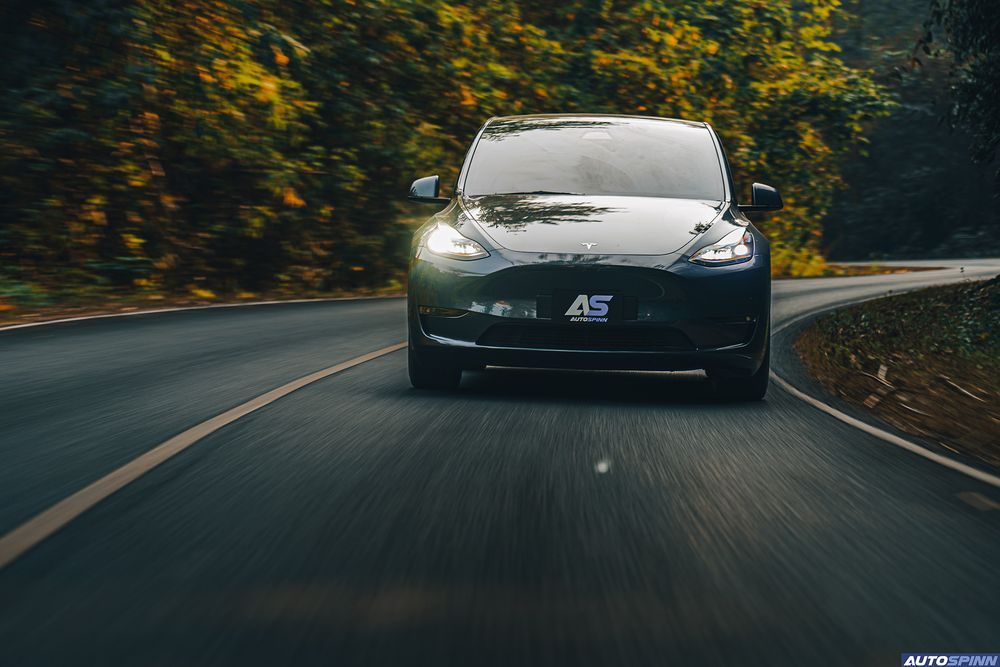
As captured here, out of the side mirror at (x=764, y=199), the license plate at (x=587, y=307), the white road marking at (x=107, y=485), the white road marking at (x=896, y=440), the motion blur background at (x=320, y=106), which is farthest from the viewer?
the motion blur background at (x=320, y=106)

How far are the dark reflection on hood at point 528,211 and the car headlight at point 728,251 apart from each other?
72cm

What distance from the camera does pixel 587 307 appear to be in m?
7.39

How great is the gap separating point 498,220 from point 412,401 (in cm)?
124

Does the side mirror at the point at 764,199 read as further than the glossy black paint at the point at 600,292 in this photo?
Yes

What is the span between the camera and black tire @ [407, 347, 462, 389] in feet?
25.8

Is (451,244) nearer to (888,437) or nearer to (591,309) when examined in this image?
(591,309)

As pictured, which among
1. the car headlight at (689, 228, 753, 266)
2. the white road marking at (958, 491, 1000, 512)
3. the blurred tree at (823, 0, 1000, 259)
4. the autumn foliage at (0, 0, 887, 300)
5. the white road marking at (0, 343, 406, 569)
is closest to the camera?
the white road marking at (0, 343, 406, 569)

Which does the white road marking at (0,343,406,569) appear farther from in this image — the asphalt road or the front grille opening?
the front grille opening

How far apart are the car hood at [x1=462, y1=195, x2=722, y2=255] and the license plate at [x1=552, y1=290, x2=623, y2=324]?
0.26 m

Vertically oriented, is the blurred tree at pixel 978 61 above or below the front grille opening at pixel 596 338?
above

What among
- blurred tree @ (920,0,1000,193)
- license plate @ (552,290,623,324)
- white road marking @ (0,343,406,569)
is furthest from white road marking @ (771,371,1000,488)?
blurred tree @ (920,0,1000,193)

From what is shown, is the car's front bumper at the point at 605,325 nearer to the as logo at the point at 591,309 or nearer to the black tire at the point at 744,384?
the as logo at the point at 591,309

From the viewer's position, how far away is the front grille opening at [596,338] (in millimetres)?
7410

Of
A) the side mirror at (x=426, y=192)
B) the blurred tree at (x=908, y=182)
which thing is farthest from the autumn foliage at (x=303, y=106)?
the blurred tree at (x=908, y=182)
